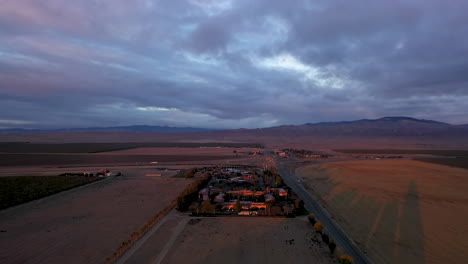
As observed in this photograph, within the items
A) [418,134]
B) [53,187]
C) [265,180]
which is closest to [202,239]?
[265,180]

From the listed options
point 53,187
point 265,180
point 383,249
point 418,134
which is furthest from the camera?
point 418,134

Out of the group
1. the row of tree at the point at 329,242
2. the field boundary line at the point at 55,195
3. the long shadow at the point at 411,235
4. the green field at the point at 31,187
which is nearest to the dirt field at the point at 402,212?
the long shadow at the point at 411,235

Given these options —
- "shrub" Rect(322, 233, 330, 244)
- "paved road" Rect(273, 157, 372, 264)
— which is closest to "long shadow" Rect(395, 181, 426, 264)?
"paved road" Rect(273, 157, 372, 264)

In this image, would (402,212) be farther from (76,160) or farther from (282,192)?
(76,160)

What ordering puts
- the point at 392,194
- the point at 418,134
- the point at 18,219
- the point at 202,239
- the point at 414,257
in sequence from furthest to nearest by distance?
1. the point at 418,134
2. the point at 392,194
3. the point at 18,219
4. the point at 202,239
5. the point at 414,257

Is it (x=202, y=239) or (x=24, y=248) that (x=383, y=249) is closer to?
(x=202, y=239)

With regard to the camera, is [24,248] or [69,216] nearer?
[24,248]

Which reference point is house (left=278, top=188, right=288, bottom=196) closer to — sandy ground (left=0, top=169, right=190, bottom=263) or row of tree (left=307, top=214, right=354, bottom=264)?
row of tree (left=307, top=214, right=354, bottom=264)
